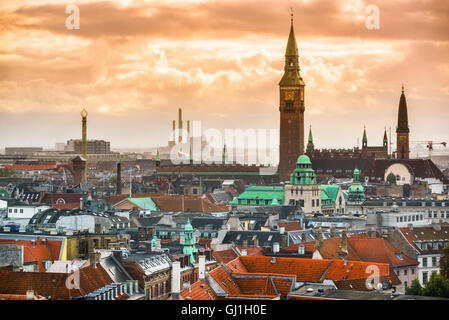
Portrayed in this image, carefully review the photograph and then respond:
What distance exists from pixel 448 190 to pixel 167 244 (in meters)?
67.1

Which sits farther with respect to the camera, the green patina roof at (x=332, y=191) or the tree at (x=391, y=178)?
the tree at (x=391, y=178)

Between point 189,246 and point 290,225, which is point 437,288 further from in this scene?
point 290,225

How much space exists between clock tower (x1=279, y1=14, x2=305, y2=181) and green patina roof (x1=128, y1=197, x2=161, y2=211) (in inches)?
1370

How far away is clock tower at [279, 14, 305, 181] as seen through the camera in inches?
4316

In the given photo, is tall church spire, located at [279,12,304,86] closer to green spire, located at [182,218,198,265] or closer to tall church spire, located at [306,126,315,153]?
tall church spire, located at [306,126,315,153]

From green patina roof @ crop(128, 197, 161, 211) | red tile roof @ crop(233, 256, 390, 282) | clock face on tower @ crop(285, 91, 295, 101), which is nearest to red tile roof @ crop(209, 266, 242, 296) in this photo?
red tile roof @ crop(233, 256, 390, 282)

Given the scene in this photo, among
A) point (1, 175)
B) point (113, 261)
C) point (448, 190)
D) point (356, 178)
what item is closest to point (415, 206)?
point (356, 178)

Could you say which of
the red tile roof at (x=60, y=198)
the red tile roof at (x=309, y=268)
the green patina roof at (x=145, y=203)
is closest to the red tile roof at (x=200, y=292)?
the red tile roof at (x=309, y=268)

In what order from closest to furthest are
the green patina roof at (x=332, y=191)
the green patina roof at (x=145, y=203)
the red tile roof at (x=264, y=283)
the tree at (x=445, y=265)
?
the red tile roof at (x=264, y=283) → the tree at (x=445, y=265) → the green patina roof at (x=145, y=203) → the green patina roof at (x=332, y=191)

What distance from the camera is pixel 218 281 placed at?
27562 millimetres

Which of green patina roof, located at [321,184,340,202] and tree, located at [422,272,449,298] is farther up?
green patina roof, located at [321,184,340,202]

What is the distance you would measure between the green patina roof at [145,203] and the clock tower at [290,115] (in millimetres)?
34794

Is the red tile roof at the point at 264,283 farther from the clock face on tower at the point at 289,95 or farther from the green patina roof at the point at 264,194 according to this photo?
the clock face on tower at the point at 289,95

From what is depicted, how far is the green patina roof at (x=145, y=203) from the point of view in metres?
75.8
